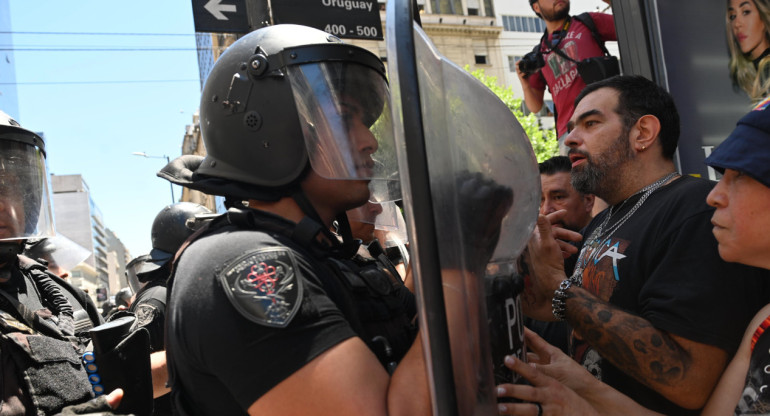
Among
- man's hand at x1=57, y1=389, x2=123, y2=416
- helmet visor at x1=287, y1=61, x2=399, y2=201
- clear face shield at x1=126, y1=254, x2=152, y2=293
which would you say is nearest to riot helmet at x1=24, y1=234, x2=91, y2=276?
clear face shield at x1=126, y1=254, x2=152, y2=293

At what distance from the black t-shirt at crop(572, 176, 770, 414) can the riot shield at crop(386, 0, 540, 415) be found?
949 mm

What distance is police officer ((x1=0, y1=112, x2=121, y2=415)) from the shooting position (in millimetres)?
2178

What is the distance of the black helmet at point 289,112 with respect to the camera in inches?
62.9

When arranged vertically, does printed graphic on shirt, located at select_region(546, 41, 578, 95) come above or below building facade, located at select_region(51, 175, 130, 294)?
below

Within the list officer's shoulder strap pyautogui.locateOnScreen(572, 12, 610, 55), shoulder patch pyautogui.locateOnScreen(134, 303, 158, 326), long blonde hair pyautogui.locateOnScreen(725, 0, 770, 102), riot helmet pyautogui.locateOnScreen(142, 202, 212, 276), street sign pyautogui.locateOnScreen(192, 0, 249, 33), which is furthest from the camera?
officer's shoulder strap pyautogui.locateOnScreen(572, 12, 610, 55)

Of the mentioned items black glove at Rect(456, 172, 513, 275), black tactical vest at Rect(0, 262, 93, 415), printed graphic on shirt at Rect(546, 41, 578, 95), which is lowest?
black tactical vest at Rect(0, 262, 93, 415)

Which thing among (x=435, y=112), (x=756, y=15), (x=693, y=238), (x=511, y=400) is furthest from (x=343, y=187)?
(x=756, y=15)

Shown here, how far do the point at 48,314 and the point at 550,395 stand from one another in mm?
2268

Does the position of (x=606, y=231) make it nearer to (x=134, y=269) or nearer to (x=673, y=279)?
(x=673, y=279)

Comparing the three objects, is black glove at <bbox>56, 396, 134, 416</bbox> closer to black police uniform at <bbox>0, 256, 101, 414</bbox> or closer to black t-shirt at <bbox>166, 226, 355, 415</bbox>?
black police uniform at <bbox>0, 256, 101, 414</bbox>

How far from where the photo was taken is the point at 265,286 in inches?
48.9

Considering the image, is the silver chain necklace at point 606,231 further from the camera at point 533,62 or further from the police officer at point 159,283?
the camera at point 533,62

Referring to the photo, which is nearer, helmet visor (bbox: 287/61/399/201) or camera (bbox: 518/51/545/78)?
helmet visor (bbox: 287/61/399/201)

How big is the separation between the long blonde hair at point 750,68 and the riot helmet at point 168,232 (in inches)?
129
